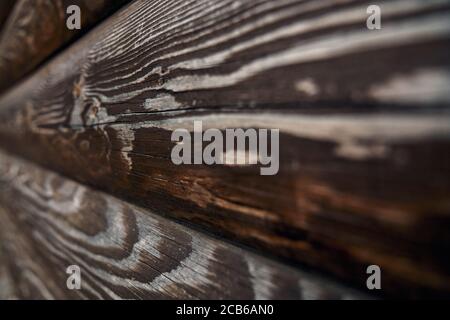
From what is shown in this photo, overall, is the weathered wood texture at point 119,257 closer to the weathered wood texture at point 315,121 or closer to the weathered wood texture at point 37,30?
the weathered wood texture at point 315,121

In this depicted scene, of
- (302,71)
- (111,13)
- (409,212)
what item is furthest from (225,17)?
(111,13)

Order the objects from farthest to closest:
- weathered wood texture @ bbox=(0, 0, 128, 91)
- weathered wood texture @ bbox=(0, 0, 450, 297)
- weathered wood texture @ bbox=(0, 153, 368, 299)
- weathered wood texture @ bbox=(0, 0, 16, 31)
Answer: weathered wood texture @ bbox=(0, 0, 16, 31)
weathered wood texture @ bbox=(0, 0, 128, 91)
weathered wood texture @ bbox=(0, 153, 368, 299)
weathered wood texture @ bbox=(0, 0, 450, 297)

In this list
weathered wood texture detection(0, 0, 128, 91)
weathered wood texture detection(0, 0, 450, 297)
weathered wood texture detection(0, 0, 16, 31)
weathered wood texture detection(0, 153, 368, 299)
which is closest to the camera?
weathered wood texture detection(0, 0, 450, 297)

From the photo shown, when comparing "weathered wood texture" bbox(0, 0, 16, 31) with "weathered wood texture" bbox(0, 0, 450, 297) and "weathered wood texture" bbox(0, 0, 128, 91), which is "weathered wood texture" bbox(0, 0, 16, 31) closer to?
"weathered wood texture" bbox(0, 0, 128, 91)

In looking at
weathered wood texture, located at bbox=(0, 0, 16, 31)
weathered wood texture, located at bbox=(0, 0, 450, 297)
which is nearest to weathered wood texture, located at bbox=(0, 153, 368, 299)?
weathered wood texture, located at bbox=(0, 0, 450, 297)

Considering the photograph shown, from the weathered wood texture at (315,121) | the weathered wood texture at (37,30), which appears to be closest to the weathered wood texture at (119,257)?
the weathered wood texture at (315,121)
